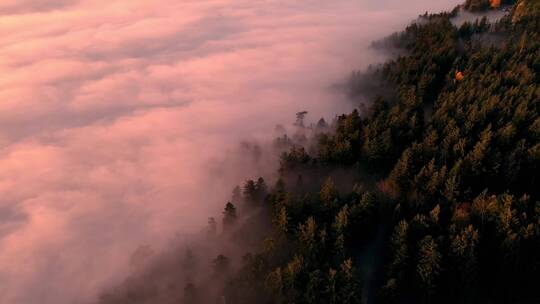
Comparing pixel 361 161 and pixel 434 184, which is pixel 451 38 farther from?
pixel 434 184

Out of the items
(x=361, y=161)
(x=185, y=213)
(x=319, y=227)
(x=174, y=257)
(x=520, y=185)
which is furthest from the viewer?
(x=185, y=213)

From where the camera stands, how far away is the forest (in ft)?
230

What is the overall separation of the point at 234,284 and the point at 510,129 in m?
72.3

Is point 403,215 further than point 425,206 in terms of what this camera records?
Yes

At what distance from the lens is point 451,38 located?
18150cm

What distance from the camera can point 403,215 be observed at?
8700 centimetres

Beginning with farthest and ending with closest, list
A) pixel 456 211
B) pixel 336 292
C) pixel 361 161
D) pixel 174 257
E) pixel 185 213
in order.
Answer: pixel 185 213
pixel 174 257
pixel 361 161
pixel 456 211
pixel 336 292

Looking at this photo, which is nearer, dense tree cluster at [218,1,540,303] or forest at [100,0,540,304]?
dense tree cluster at [218,1,540,303]

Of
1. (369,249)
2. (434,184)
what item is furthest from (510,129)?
(369,249)

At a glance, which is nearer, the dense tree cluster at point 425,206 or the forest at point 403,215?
the dense tree cluster at point 425,206

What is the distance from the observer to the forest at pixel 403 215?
7006 cm

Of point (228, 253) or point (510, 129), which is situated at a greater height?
point (510, 129)

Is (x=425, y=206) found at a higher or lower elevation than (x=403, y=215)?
higher

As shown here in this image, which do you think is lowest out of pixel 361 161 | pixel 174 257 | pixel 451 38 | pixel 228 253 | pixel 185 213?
pixel 185 213
